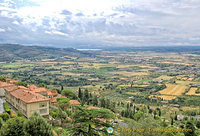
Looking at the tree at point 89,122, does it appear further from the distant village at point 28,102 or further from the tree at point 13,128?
the distant village at point 28,102

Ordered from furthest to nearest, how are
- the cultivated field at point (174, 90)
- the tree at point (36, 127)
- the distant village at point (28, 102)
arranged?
the cultivated field at point (174, 90) → the distant village at point (28, 102) → the tree at point (36, 127)

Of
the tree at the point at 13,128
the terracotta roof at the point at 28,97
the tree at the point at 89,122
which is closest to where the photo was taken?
the tree at the point at 89,122

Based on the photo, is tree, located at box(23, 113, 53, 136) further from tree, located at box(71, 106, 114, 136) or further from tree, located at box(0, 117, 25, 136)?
tree, located at box(71, 106, 114, 136)

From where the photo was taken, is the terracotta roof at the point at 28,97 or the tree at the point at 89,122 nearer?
the tree at the point at 89,122

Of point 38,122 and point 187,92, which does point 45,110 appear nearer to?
point 38,122

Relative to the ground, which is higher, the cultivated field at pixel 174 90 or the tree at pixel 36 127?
the tree at pixel 36 127

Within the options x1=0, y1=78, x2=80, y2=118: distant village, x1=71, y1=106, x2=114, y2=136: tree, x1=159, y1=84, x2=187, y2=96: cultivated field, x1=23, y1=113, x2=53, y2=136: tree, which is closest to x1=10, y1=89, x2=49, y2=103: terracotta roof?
x1=0, y1=78, x2=80, y2=118: distant village

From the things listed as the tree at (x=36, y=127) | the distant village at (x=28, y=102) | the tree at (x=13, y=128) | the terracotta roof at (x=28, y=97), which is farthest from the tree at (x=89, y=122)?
the terracotta roof at (x=28, y=97)

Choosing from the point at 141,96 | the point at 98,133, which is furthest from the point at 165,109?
the point at 98,133
